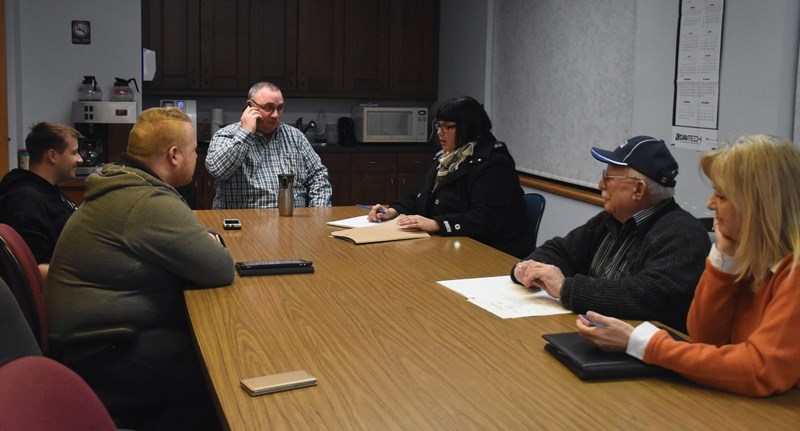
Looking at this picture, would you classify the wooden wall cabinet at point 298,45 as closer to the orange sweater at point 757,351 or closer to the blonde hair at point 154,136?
the blonde hair at point 154,136

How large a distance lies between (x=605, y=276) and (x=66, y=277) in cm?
154

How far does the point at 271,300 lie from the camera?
2.23m

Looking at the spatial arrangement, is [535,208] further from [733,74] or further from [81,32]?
[81,32]

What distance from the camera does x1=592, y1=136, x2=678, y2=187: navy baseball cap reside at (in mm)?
2195

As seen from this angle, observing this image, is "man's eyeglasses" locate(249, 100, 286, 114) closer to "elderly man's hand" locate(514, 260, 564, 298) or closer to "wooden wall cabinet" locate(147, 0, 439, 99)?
"elderly man's hand" locate(514, 260, 564, 298)

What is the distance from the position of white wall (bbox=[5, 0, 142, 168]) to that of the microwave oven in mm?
2073

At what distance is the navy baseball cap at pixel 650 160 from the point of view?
2195 mm

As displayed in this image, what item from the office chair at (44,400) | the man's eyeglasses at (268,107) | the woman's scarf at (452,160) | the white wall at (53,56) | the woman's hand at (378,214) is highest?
the white wall at (53,56)

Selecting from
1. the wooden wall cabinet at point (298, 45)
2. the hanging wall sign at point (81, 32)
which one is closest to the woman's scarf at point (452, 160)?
the hanging wall sign at point (81, 32)

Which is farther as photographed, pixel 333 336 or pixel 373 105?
pixel 373 105

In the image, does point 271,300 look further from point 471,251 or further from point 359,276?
point 471,251

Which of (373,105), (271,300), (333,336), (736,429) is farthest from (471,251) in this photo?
(373,105)

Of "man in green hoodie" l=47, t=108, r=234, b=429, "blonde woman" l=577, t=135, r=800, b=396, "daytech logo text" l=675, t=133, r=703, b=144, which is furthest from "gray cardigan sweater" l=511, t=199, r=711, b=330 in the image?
"daytech logo text" l=675, t=133, r=703, b=144

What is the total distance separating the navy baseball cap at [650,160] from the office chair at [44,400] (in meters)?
1.51
